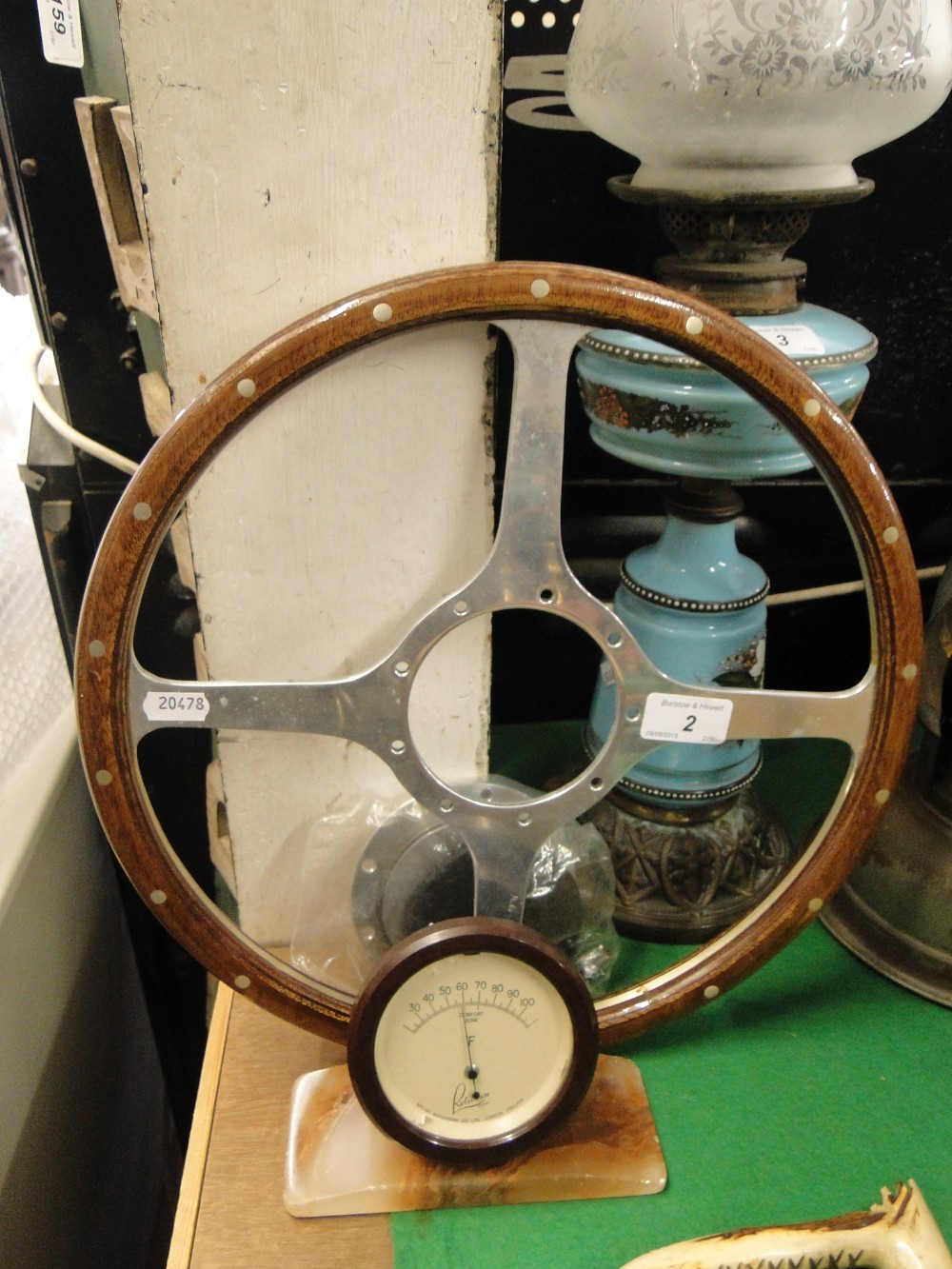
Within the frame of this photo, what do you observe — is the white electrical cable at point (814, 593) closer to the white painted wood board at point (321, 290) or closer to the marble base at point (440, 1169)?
the white painted wood board at point (321, 290)

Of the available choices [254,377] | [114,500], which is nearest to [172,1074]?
[114,500]

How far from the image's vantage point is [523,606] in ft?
1.91

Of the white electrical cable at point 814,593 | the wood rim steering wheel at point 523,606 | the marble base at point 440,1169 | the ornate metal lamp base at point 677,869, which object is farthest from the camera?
the white electrical cable at point 814,593

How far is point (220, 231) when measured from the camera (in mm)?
575

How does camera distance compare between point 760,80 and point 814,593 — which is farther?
point 814,593

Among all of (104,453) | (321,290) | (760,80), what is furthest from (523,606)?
(104,453)

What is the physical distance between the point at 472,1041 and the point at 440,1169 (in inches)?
4.3

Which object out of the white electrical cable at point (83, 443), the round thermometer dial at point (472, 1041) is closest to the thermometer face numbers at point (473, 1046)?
the round thermometer dial at point (472, 1041)

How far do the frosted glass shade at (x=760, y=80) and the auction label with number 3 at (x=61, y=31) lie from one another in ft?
1.31

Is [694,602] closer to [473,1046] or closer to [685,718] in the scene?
[685,718]

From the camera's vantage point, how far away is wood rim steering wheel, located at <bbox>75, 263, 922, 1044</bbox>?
0.53 m

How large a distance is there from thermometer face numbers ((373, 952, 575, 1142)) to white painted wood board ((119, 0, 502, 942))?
212 millimetres

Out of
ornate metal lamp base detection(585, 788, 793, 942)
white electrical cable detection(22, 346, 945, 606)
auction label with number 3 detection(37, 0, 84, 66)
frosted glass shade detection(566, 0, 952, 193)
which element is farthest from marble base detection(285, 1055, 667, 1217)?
auction label with number 3 detection(37, 0, 84, 66)

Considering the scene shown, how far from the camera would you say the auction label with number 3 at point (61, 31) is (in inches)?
27.6
